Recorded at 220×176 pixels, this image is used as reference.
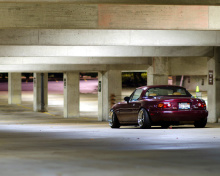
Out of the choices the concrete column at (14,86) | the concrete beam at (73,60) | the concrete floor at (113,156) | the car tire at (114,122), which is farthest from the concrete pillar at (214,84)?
the concrete column at (14,86)

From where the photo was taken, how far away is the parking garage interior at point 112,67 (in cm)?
770

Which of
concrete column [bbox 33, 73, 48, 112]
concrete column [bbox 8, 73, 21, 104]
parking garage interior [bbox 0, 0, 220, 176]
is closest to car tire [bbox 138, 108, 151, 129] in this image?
parking garage interior [bbox 0, 0, 220, 176]

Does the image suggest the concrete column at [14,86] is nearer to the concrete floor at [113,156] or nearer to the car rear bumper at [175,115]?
the car rear bumper at [175,115]

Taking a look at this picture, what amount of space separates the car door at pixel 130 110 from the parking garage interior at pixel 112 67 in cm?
43

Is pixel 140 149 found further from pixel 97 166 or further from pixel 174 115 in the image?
pixel 174 115

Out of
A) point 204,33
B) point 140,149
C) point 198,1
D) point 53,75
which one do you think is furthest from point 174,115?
point 53,75

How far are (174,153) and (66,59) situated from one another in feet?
81.5

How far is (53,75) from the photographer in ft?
423

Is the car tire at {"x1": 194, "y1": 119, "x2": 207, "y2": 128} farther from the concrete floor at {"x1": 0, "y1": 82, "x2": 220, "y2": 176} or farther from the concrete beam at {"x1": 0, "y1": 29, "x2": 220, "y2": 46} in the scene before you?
the concrete beam at {"x1": 0, "y1": 29, "x2": 220, "y2": 46}

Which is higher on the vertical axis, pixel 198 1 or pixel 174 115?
pixel 198 1

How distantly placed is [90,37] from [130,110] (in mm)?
5459

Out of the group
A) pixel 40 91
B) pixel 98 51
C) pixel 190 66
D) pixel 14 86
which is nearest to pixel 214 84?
pixel 190 66

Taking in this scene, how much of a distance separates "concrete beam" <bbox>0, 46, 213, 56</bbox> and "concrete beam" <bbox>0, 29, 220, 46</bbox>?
4.73m

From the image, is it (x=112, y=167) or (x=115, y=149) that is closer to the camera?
(x=112, y=167)
